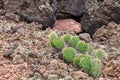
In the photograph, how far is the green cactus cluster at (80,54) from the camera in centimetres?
517

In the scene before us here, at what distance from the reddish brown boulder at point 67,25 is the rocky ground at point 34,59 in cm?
94

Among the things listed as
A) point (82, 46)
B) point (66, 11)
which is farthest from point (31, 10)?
point (82, 46)

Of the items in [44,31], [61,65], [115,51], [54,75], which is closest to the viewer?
[54,75]

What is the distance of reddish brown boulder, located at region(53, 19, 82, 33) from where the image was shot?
25.6 feet

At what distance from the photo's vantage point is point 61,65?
17.2ft

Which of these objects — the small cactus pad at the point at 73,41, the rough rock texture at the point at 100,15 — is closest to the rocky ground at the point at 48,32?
the rough rock texture at the point at 100,15

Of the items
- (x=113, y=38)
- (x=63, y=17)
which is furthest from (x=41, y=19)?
(x=113, y=38)

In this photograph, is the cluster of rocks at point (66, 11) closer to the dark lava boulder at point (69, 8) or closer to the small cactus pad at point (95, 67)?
the dark lava boulder at point (69, 8)

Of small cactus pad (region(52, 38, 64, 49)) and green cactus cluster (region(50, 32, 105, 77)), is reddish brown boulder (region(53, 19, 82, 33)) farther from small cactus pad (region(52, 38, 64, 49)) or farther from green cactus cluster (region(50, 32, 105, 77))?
small cactus pad (region(52, 38, 64, 49))

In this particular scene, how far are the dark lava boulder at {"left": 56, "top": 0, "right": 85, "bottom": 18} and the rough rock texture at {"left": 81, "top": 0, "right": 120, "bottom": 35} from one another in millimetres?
146

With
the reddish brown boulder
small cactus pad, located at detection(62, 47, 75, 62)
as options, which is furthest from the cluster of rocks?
small cactus pad, located at detection(62, 47, 75, 62)

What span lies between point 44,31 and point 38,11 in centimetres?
52

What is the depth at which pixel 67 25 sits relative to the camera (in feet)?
25.9

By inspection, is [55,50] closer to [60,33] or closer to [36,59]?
[36,59]
